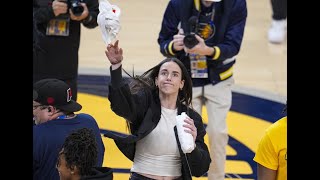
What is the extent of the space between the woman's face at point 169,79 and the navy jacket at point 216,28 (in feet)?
4.72

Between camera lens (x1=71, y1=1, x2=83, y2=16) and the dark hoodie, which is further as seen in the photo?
camera lens (x1=71, y1=1, x2=83, y2=16)

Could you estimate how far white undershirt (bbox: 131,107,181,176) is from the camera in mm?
A: 5266

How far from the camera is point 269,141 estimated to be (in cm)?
471

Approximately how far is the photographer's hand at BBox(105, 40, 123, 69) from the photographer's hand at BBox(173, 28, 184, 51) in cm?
203

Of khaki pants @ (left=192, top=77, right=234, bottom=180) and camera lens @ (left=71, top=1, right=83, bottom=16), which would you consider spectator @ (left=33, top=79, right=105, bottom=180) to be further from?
camera lens @ (left=71, top=1, right=83, bottom=16)

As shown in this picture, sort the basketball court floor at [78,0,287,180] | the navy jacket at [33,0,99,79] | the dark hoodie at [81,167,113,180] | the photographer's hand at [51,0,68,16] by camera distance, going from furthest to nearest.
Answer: the basketball court floor at [78,0,287,180] < the navy jacket at [33,0,99,79] < the photographer's hand at [51,0,68,16] < the dark hoodie at [81,167,113,180]

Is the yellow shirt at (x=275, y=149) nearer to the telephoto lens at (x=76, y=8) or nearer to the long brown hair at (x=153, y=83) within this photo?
the long brown hair at (x=153, y=83)

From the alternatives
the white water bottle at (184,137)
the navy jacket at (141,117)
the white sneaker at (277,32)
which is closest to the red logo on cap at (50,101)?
the navy jacket at (141,117)

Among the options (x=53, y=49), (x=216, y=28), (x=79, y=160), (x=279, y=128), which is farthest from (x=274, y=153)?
(x=53, y=49)

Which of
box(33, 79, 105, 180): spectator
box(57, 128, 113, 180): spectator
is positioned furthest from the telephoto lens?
box(57, 128, 113, 180): spectator

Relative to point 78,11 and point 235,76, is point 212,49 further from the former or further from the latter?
point 235,76

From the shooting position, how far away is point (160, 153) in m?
5.27
